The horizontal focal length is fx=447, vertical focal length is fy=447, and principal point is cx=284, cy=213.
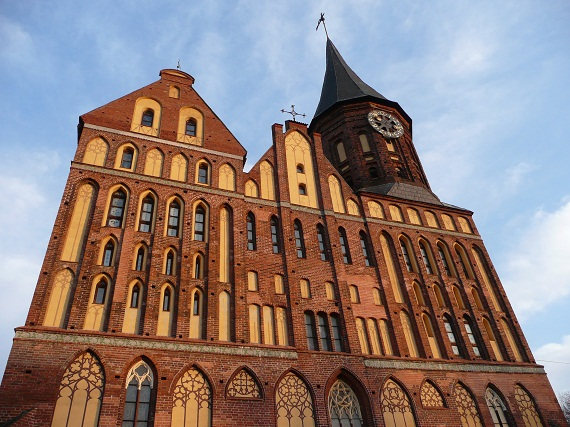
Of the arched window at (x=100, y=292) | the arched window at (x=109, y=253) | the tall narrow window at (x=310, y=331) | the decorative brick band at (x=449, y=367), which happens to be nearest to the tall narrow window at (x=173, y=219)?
the arched window at (x=109, y=253)

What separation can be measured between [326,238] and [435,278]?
17.6 ft

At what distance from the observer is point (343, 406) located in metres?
14.7

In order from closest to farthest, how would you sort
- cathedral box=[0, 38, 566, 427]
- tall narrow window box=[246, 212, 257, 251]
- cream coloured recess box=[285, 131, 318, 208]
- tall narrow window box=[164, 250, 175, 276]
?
cathedral box=[0, 38, 566, 427] → tall narrow window box=[164, 250, 175, 276] → tall narrow window box=[246, 212, 257, 251] → cream coloured recess box=[285, 131, 318, 208]

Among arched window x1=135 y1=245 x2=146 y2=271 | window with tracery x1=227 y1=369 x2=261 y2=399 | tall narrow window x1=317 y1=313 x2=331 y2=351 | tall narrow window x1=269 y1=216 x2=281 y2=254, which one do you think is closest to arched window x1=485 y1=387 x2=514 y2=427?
tall narrow window x1=317 y1=313 x2=331 y2=351

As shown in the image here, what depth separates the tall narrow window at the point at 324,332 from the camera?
15727mm

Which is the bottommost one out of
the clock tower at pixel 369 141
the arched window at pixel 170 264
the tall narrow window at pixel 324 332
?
the tall narrow window at pixel 324 332

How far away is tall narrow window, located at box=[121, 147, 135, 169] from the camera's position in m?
17.4

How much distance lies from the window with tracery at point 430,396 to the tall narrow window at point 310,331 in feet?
13.8

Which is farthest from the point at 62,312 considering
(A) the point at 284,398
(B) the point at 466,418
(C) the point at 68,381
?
(B) the point at 466,418

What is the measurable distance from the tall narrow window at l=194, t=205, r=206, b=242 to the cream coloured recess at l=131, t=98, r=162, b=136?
4106 millimetres

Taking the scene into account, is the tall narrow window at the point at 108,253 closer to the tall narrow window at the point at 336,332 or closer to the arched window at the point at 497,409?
the tall narrow window at the point at 336,332

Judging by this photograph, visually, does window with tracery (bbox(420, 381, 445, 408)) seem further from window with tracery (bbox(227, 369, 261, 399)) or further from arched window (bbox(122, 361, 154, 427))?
arched window (bbox(122, 361, 154, 427))

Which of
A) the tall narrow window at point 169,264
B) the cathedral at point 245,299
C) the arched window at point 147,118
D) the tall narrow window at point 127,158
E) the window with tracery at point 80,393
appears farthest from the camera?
the arched window at point 147,118

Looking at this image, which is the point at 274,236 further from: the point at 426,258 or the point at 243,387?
the point at 426,258
